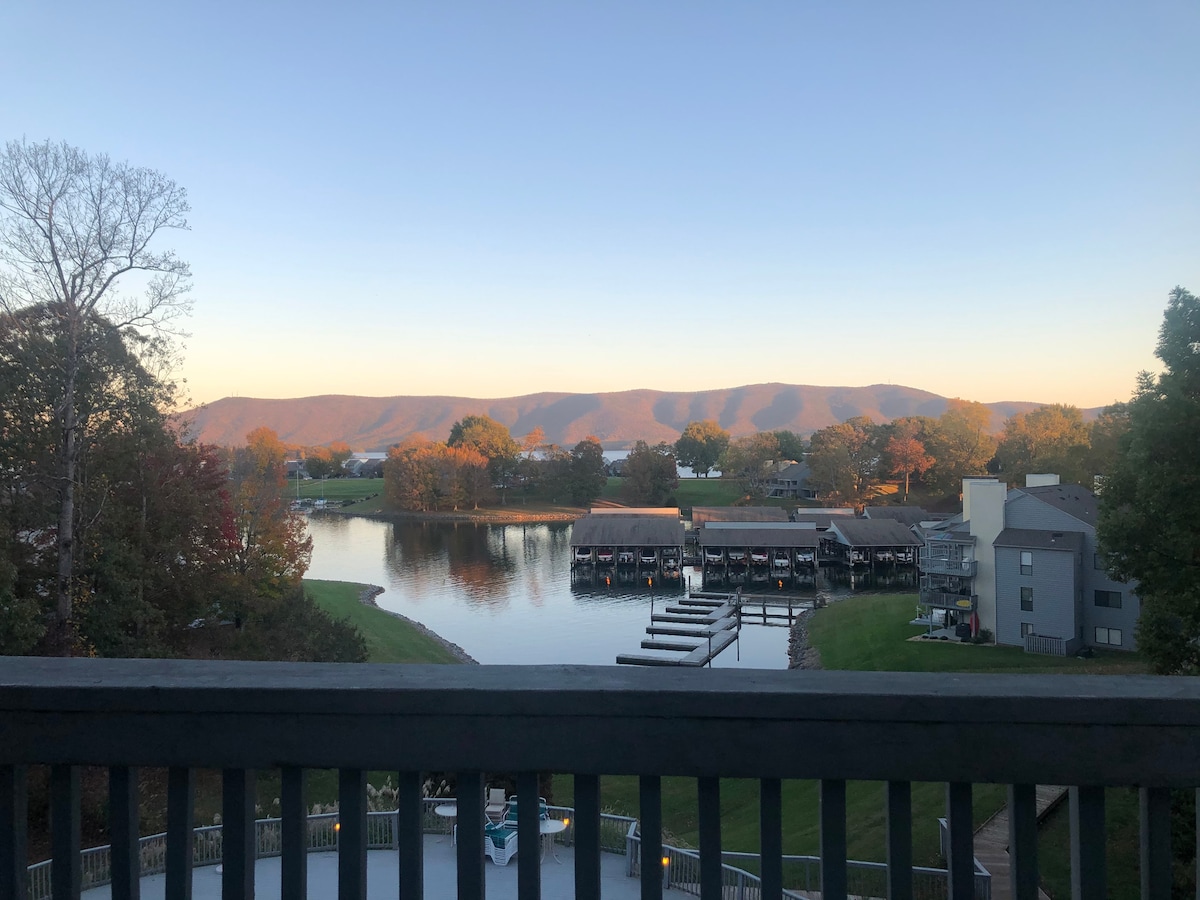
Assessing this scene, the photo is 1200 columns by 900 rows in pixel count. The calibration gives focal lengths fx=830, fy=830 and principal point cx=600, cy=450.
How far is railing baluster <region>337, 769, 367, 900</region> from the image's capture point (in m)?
1.17

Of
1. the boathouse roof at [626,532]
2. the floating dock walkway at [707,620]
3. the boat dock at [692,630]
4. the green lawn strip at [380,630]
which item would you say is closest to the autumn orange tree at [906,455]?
the boathouse roof at [626,532]

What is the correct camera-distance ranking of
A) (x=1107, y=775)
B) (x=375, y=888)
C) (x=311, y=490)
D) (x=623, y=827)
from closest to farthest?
(x=1107, y=775) < (x=375, y=888) < (x=623, y=827) < (x=311, y=490)

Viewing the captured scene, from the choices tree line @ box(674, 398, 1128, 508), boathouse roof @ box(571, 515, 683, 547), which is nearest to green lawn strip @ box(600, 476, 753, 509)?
tree line @ box(674, 398, 1128, 508)

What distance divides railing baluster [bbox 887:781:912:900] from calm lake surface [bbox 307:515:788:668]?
551 inches

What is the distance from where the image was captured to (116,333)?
10.7 meters

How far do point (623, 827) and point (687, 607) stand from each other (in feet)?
77.1

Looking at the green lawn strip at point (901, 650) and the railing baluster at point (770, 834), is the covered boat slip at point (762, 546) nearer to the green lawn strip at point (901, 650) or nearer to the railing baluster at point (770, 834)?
the green lawn strip at point (901, 650)

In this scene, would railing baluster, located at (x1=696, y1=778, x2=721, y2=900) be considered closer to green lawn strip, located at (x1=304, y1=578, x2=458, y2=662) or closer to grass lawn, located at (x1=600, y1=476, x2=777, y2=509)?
green lawn strip, located at (x1=304, y1=578, x2=458, y2=662)

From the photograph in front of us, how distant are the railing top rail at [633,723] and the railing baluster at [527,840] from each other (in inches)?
2.5

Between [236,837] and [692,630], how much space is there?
921 inches

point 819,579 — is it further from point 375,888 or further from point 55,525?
point 375,888

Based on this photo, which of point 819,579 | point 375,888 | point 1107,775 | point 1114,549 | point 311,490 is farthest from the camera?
point 311,490

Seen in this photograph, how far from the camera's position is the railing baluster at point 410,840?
1.17 metres

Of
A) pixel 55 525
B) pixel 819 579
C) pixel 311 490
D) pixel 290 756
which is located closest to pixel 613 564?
pixel 819 579
